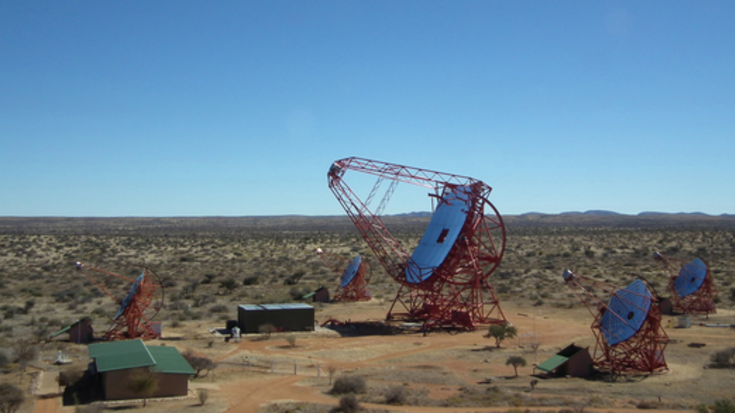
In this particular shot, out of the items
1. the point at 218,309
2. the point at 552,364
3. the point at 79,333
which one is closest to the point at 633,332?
the point at 552,364

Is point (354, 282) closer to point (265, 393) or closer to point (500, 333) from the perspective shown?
point (500, 333)

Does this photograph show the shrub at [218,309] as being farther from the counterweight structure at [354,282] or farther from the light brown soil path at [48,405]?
the light brown soil path at [48,405]

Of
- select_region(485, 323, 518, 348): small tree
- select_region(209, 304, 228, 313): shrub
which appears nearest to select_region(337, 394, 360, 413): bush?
select_region(485, 323, 518, 348): small tree

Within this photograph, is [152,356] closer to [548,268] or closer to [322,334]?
[322,334]

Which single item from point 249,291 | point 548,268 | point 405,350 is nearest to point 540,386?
point 405,350

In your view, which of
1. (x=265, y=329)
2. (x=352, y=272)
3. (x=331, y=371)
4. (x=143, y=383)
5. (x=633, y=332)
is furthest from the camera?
(x=352, y=272)

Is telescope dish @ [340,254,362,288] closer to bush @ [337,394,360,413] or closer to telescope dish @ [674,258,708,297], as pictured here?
telescope dish @ [674,258,708,297]
